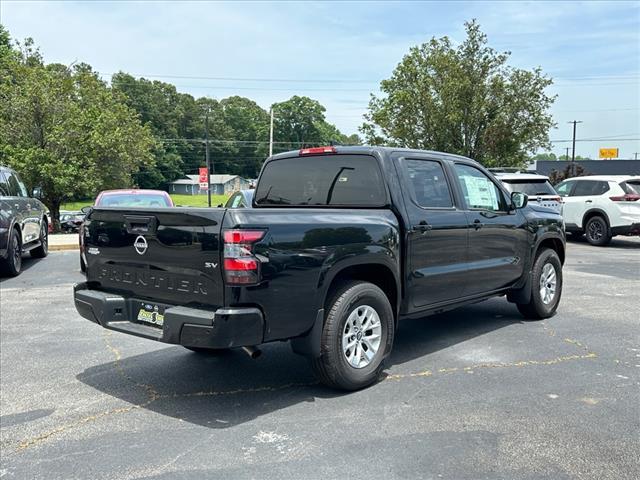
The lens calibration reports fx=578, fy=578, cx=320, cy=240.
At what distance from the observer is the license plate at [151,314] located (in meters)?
4.14

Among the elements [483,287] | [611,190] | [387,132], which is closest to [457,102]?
[387,132]

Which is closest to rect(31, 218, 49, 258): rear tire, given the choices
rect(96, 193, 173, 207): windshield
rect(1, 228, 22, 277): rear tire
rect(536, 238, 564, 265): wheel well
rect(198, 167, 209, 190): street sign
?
rect(1, 228, 22, 277): rear tire

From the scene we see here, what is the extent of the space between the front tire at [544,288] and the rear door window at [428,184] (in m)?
1.89

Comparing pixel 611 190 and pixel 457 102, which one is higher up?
pixel 457 102

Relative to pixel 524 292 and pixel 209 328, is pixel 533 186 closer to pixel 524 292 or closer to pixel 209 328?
pixel 524 292

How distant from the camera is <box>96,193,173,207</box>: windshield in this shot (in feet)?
37.0

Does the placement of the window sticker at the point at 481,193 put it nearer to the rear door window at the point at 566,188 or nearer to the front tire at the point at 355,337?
the front tire at the point at 355,337

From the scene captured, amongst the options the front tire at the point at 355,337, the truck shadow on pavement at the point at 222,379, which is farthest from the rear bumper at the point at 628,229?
the front tire at the point at 355,337

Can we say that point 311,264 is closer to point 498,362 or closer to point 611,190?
point 498,362

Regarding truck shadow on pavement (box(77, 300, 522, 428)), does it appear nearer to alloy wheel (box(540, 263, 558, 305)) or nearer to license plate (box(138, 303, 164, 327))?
license plate (box(138, 303, 164, 327))

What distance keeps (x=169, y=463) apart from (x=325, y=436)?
3.23 ft

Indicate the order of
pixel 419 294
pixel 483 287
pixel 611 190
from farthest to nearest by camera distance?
pixel 611 190 < pixel 483 287 < pixel 419 294

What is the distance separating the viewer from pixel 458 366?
5.18 meters

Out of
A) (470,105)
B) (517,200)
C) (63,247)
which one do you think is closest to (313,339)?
A: (517,200)
